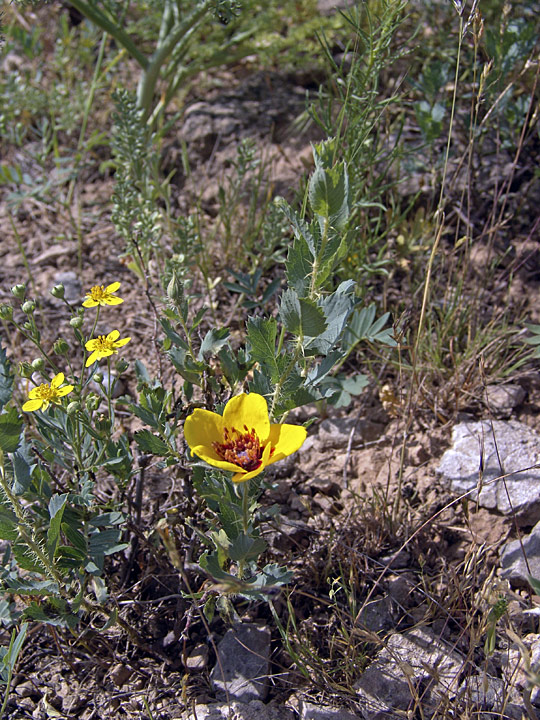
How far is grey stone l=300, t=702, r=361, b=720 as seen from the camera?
178cm

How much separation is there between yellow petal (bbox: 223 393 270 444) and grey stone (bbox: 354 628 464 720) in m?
0.75

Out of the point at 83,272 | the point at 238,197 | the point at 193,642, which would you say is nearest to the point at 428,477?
the point at 193,642

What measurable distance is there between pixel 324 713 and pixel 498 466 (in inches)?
41.5

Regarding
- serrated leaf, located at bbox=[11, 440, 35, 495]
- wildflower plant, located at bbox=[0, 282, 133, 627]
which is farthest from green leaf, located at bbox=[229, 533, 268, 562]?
serrated leaf, located at bbox=[11, 440, 35, 495]

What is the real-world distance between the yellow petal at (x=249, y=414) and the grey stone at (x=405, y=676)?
0.75 m

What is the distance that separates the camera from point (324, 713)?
1.79m

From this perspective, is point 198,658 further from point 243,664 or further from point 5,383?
point 5,383

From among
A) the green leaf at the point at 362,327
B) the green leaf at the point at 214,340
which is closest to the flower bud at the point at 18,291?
the green leaf at the point at 214,340

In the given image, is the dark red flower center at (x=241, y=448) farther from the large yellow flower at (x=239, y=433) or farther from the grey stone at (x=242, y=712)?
the grey stone at (x=242, y=712)

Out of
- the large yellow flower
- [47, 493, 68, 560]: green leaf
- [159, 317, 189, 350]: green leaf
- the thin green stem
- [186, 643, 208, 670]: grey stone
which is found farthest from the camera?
the thin green stem

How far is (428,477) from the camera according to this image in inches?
94.3

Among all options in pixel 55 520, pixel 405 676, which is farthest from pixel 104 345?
pixel 405 676

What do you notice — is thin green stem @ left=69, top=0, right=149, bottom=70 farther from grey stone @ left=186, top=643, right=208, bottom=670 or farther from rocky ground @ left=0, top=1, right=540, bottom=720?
grey stone @ left=186, top=643, right=208, bottom=670

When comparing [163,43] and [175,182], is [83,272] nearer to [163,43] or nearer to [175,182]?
[175,182]
